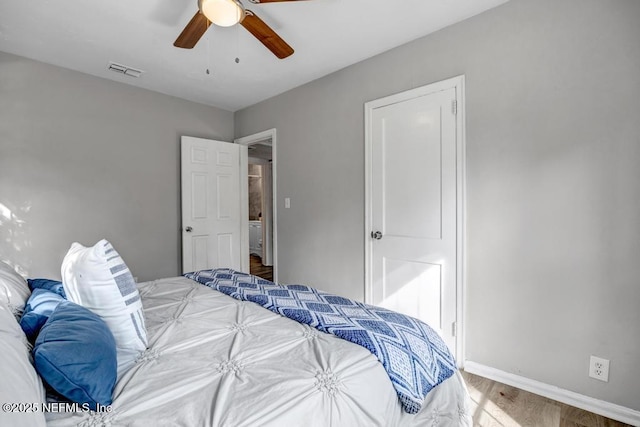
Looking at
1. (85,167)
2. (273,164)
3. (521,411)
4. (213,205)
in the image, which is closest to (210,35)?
(273,164)

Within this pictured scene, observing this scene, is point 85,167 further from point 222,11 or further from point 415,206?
point 415,206

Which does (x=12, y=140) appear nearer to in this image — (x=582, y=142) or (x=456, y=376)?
(x=456, y=376)

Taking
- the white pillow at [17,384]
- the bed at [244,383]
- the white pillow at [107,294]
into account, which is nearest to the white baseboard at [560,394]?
the bed at [244,383]

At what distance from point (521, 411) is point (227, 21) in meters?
2.73

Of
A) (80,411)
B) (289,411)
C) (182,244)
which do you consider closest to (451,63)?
(289,411)

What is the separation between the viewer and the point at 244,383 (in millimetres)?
969

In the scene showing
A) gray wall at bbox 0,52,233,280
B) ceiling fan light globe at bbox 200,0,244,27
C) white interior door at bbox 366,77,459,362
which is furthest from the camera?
gray wall at bbox 0,52,233,280

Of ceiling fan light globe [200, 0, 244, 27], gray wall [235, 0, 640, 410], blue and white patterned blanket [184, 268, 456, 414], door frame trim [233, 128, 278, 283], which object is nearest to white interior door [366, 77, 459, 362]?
gray wall [235, 0, 640, 410]

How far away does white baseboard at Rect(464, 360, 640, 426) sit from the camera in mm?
1723

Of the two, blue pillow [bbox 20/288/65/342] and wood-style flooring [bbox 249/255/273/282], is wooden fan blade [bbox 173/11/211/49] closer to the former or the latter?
blue pillow [bbox 20/288/65/342]

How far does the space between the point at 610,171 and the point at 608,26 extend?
2.65 feet

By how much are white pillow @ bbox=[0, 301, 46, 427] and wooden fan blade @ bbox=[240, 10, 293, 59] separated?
1687mm

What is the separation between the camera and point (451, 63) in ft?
7.75

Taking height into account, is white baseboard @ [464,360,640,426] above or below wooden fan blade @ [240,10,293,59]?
below
